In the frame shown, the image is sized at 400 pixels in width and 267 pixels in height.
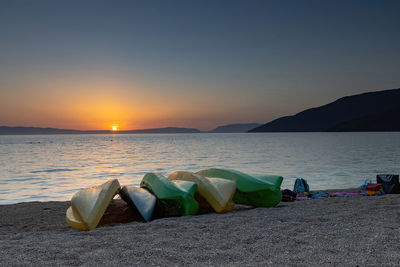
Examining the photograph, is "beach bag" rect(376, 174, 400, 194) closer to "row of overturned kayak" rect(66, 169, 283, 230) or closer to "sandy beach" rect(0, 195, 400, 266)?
"sandy beach" rect(0, 195, 400, 266)

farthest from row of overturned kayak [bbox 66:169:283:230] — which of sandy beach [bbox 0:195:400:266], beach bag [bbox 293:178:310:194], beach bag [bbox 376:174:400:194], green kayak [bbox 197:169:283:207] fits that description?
beach bag [bbox 376:174:400:194]

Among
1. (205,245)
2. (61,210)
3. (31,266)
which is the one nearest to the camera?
(31,266)

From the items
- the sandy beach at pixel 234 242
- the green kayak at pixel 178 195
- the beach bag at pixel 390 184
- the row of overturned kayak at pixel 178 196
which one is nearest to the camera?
the sandy beach at pixel 234 242

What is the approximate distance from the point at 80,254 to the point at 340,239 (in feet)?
8.31

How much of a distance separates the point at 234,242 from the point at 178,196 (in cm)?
201

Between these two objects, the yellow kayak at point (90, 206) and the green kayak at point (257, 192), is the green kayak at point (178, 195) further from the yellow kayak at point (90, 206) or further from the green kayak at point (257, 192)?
the green kayak at point (257, 192)

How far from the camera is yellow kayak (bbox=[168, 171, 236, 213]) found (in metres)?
5.50

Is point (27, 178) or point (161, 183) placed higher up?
point (161, 183)

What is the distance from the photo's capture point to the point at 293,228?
157 inches

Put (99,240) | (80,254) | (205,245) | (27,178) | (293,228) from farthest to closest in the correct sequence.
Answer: (27,178), (293,228), (99,240), (205,245), (80,254)

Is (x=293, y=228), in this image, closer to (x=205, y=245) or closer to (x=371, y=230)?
(x=371, y=230)

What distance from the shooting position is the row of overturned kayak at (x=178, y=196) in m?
5.00

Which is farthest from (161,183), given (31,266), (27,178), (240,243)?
(27,178)

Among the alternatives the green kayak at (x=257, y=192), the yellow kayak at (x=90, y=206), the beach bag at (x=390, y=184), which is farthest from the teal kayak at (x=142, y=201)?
the beach bag at (x=390, y=184)
